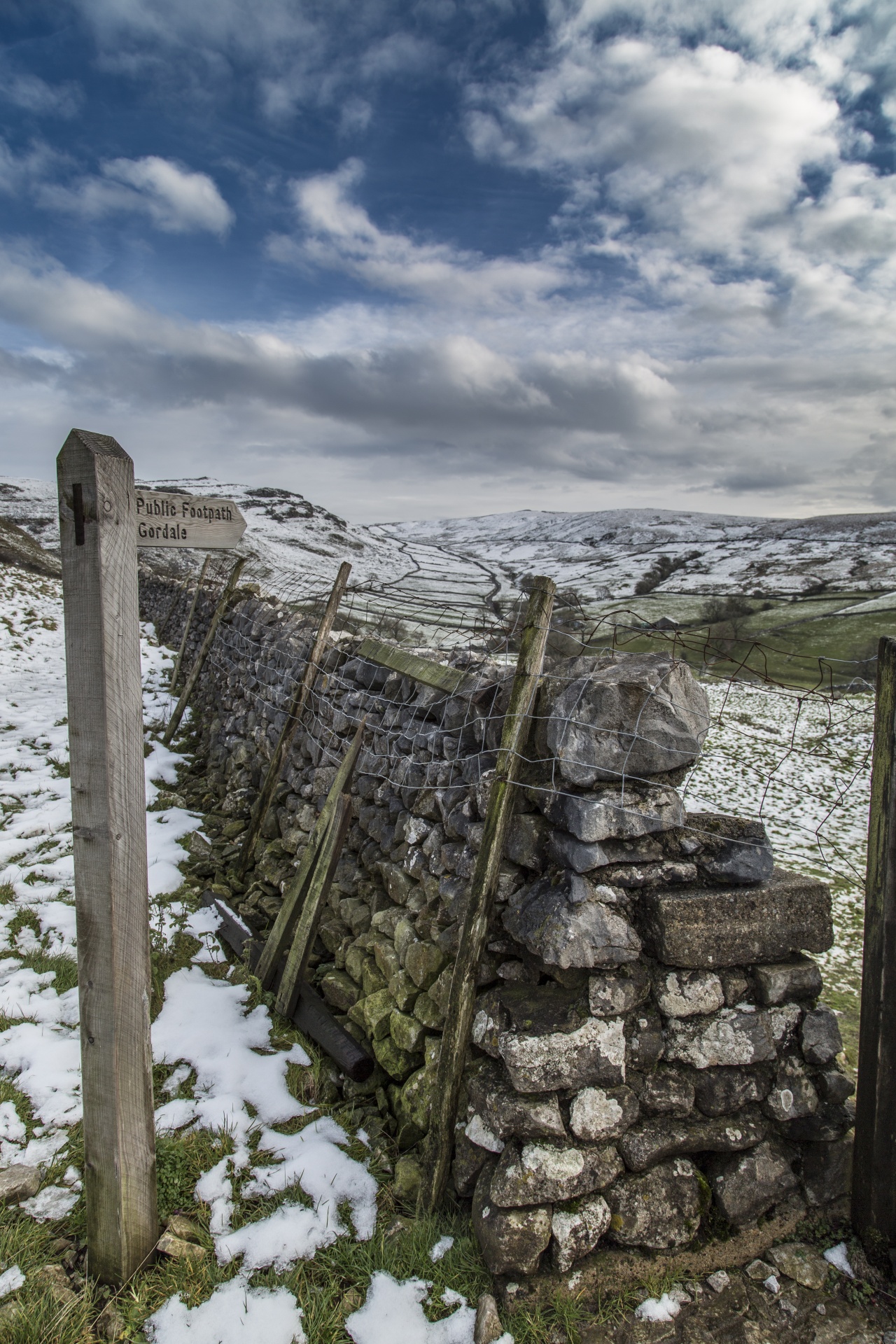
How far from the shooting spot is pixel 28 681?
14.7 metres

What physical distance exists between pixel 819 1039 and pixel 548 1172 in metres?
1.63

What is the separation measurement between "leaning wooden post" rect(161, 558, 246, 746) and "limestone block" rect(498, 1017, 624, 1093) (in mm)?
9192

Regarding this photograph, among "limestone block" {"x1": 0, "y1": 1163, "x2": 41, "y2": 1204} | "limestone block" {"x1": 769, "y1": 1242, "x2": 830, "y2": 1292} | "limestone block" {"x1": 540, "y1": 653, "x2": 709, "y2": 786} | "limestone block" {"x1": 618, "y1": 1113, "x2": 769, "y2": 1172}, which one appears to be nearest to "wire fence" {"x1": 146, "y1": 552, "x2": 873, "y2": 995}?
"limestone block" {"x1": 540, "y1": 653, "x2": 709, "y2": 786}

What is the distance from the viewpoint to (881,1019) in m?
3.51

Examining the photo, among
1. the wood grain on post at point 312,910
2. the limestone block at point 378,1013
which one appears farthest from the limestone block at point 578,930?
the wood grain on post at point 312,910

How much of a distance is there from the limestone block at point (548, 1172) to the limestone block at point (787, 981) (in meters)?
1.14

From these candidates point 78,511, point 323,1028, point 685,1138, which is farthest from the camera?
point 323,1028

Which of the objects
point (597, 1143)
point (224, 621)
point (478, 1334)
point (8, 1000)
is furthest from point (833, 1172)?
point (224, 621)

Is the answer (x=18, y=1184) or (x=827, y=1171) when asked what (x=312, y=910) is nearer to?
(x=18, y=1184)

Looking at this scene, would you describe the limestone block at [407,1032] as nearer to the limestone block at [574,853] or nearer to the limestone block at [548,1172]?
the limestone block at [548,1172]

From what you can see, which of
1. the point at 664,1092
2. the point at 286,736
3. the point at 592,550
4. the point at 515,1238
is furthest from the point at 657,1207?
the point at 592,550

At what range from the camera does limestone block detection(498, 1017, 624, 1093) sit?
3.32 meters

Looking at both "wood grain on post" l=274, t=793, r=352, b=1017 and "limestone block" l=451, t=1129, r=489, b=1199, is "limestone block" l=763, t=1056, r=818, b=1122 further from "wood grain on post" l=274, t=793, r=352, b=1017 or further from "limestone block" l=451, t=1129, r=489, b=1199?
"wood grain on post" l=274, t=793, r=352, b=1017

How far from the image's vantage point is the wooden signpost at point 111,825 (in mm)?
2990
